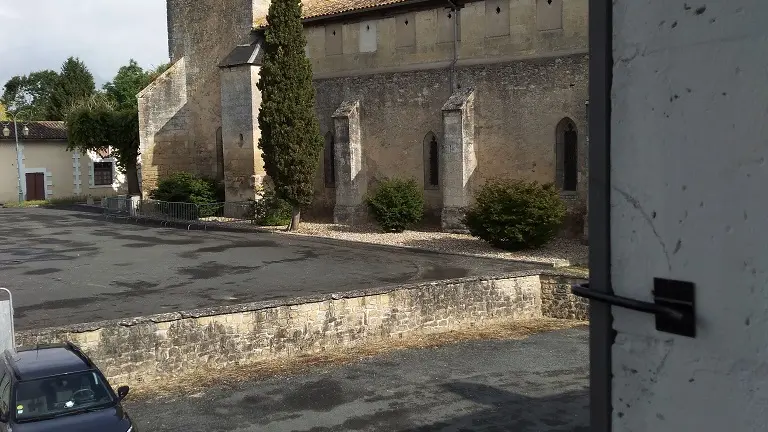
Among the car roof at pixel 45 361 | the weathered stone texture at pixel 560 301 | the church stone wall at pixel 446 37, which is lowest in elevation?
the weathered stone texture at pixel 560 301

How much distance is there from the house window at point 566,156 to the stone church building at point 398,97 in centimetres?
3

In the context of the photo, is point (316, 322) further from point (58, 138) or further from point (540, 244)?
point (58, 138)

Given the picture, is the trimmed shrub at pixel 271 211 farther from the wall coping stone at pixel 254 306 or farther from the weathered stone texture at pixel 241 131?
the wall coping stone at pixel 254 306

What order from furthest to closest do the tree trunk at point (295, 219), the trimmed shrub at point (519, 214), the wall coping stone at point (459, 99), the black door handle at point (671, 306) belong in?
the tree trunk at point (295, 219)
the wall coping stone at point (459, 99)
the trimmed shrub at point (519, 214)
the black door handle at point (671, 306)

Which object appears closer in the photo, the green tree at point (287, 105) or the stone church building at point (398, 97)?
the stone church building at point (398, 97)

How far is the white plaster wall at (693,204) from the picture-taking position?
191 cm

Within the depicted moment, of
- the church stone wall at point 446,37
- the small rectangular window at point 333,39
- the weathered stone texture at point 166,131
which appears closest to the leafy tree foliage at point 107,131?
the weathered stone texture at point 166,131

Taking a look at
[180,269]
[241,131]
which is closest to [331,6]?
[241,131]

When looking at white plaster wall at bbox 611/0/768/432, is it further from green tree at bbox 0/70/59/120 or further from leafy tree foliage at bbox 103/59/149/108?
green tree at bbox 0/70/59/120

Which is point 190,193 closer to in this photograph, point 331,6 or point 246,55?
point 246,55

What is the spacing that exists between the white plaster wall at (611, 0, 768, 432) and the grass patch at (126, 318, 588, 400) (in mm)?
8852

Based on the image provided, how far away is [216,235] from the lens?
24344 millimetres

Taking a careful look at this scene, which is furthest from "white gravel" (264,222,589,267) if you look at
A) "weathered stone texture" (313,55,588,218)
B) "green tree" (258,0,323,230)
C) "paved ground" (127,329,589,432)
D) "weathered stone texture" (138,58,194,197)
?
"weathered stone texture" (138,58,194,197)

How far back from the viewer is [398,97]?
24641mm
